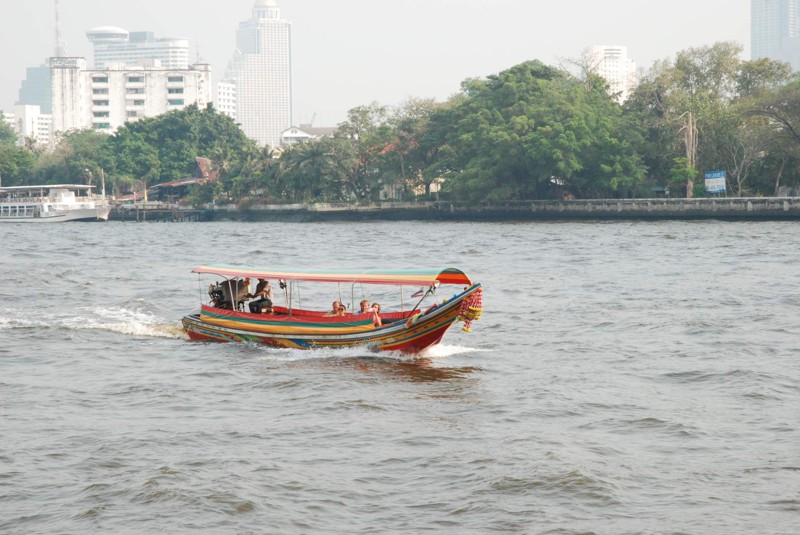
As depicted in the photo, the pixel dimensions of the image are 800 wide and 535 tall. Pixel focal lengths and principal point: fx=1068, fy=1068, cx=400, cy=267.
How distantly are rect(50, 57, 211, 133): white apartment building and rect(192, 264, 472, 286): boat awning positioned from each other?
493ft

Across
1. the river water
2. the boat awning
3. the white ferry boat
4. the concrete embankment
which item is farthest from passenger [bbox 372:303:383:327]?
the white ferry boat

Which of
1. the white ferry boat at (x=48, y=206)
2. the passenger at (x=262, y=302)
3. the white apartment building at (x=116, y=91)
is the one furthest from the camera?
the white apartment building at (x=116, y=91)

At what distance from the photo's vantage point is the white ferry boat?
3684 inches

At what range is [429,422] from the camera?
15.8 metres

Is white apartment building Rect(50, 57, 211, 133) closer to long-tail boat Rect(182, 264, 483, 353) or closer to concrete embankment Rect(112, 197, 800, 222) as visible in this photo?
concrete embankment Rect(112, 197, 800, 222)

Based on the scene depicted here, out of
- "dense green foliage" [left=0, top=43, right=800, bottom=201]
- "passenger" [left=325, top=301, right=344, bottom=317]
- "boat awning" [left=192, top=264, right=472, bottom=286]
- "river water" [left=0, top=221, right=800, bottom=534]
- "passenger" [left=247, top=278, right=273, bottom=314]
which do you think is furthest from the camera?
"dense green foliage" [left=0, top=43, right=800, bottom=201]

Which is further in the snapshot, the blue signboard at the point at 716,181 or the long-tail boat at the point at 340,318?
the blue signboard at the point at 716,181

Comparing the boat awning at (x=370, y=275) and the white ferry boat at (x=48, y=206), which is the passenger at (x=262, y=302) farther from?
the white ferry boat at (x=48, y=206)

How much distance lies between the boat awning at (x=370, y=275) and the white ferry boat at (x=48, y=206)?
74448 mm

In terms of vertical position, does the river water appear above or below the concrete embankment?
below

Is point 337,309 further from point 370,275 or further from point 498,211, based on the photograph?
point 498,211

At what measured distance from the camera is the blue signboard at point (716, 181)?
67875mm

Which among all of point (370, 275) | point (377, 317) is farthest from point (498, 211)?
point (377, 317)

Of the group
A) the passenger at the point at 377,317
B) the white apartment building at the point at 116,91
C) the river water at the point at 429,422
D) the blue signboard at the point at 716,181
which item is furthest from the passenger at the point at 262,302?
the white apartment building at the point at 116,91
